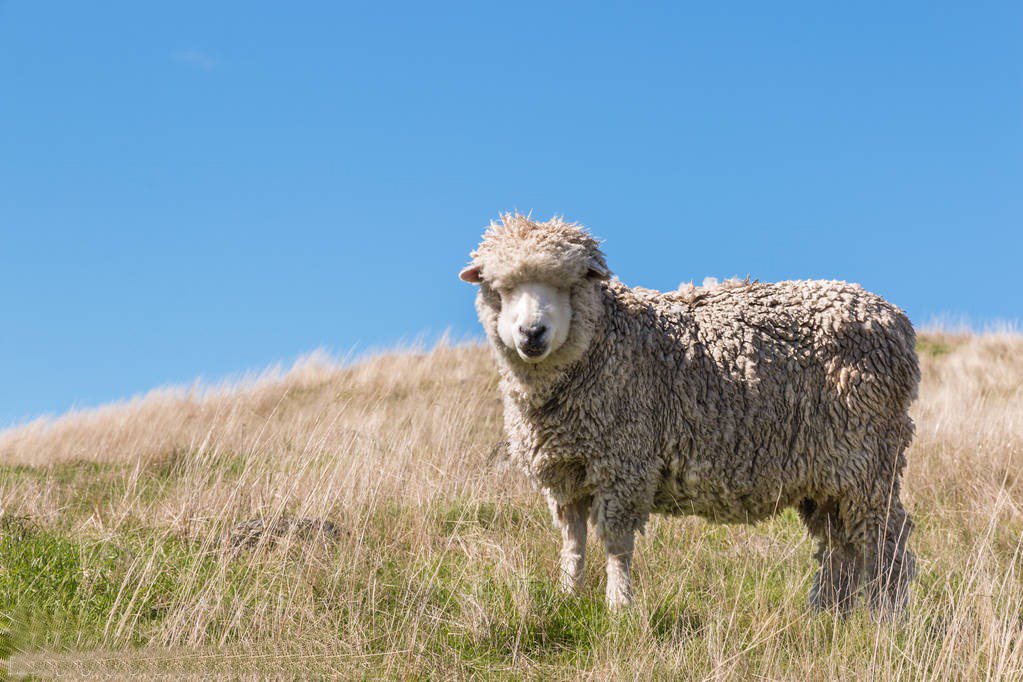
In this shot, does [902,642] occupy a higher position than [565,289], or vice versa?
[565,289]

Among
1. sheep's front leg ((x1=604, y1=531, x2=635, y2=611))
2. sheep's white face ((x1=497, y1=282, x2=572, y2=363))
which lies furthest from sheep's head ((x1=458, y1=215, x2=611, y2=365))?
sheep's front leg ((x1=604, y1=531, x2=635, y2=611))

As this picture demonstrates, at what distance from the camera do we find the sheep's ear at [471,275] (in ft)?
17.8

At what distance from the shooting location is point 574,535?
18.5ft

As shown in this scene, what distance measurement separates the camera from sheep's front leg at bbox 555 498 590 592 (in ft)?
18.3

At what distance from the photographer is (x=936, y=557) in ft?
22.6

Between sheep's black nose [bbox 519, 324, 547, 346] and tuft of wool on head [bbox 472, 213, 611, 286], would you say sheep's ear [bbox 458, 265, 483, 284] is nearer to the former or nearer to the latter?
tuft of wool on head [bbox 472, 213, 611, 286]

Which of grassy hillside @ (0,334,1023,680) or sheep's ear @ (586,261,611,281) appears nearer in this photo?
grassy hillside @ (0,334,1023,680)

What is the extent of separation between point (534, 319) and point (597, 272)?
517 mm

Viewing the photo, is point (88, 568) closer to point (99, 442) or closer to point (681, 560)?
point (681, 560)

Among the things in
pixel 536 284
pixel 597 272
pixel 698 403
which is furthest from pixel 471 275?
pixel 698 403

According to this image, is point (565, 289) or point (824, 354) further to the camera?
point (824, 354)

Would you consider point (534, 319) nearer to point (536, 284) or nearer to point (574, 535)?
point (536, 284)

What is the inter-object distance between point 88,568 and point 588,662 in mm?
3089

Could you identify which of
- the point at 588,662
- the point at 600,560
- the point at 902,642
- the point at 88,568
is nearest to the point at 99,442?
the point at 88,568
